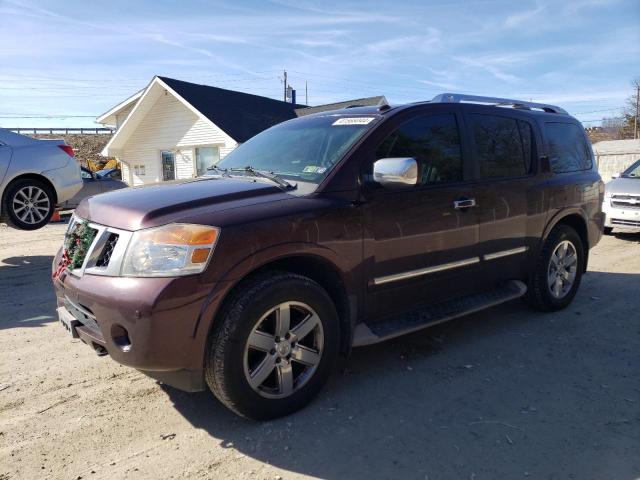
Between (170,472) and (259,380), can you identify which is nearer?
(170,472)

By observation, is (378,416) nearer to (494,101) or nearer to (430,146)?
(430,146)

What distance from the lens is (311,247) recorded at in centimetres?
308

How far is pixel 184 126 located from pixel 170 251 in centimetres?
1801

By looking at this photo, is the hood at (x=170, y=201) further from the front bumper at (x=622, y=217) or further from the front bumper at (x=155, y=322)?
the front bumper at (x=622, y=217)

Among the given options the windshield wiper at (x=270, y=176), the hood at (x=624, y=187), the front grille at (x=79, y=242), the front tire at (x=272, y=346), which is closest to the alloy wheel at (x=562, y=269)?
the front tire at (x=272, y=346)

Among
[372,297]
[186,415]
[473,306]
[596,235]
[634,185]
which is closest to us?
[186,415]

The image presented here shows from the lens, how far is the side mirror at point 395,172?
324 cm

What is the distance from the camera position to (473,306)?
411 cm

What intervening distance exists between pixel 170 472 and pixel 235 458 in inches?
13.3

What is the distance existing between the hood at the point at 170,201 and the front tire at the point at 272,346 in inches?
19.8

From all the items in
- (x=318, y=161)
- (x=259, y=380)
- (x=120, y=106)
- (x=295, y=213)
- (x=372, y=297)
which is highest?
(x=120, y=106)

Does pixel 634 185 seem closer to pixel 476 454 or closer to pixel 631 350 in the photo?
pixel 631 350

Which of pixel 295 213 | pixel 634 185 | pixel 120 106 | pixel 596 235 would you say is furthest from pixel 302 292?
pixel 120 106

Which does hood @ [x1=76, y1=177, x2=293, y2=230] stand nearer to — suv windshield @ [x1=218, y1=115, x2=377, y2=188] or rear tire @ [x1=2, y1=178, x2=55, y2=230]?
suv windshield @ [x1=218, y1=115, x2=377, y2=188]
